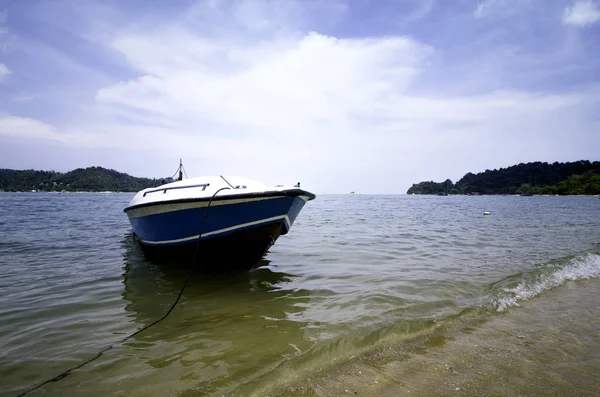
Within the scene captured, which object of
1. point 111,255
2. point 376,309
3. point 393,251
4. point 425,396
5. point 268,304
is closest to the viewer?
point 425,396

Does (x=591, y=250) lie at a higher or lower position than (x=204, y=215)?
lower

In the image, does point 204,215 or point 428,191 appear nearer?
point 204,215

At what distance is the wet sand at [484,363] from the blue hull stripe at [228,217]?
3136mm

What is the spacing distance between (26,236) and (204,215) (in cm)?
986

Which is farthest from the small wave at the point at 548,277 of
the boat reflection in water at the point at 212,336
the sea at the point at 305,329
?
the boat reflection in water at the point at 212,336

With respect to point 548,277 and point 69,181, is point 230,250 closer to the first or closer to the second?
point 548,277

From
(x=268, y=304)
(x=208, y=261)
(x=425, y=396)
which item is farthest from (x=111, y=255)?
(x=425, y=396)

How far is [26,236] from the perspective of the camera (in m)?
11.1

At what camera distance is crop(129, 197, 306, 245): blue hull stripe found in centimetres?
555

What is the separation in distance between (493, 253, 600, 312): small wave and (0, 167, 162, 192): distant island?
121577 mm

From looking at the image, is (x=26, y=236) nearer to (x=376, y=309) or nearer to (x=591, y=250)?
(x=376, y=309)

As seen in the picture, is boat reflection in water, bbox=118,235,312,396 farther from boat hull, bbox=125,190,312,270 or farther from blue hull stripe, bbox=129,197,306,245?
blue hull stripe, bbox=129,197,306,245

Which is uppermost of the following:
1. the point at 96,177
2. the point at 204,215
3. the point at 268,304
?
the point at 96,177

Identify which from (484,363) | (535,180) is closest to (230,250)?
(484,363)
